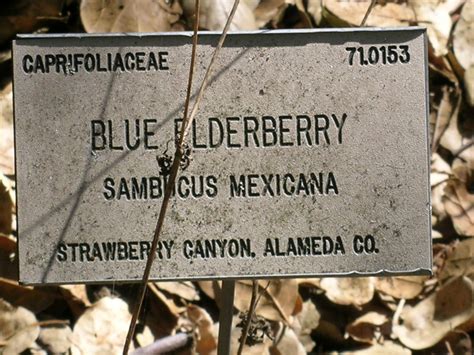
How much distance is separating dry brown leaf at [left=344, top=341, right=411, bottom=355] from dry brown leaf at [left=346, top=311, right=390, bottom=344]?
0.07 ft

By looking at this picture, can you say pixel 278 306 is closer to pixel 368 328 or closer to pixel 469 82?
pixel 368 328

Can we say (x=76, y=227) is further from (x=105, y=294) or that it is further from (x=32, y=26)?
(x=32, y=26)

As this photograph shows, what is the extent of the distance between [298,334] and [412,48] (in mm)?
801

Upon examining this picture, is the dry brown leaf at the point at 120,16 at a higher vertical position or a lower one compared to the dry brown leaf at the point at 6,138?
higher

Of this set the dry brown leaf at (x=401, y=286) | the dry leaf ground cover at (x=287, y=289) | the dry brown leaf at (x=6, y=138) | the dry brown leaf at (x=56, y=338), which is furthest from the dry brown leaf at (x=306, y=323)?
the dry brown leaf at (x=6, y=138)

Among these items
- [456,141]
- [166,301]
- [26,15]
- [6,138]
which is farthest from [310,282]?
[26,15]

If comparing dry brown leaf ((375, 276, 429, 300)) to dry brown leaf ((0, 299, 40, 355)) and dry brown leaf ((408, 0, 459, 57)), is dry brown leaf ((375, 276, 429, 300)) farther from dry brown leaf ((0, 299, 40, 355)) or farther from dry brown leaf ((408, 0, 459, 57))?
dry brown leaf ((0, 299, 40, 355))

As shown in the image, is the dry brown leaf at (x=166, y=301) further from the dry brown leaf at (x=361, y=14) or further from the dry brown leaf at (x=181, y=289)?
the dry brown leaf at (x=361, y=14)

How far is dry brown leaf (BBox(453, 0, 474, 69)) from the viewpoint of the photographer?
7.83 feet

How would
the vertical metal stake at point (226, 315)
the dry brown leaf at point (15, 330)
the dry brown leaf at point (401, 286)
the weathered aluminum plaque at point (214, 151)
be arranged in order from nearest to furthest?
the weathered aluminum plaque at point (214, 151) < the vertical metal stake at point (226, 315) < the dry brown leaf at point (15, 330) < the dry brown leaf at point (401, 286)

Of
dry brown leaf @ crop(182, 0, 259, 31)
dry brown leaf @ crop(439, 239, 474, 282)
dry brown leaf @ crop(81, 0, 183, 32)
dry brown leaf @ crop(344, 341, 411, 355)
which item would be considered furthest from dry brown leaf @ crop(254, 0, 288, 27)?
dry brown leaf @ crop(344, 341, 411, 355)

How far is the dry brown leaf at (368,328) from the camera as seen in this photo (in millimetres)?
2127

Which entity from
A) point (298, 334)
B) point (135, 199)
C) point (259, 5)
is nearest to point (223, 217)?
point (135, 199)

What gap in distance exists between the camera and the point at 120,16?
2146mm
